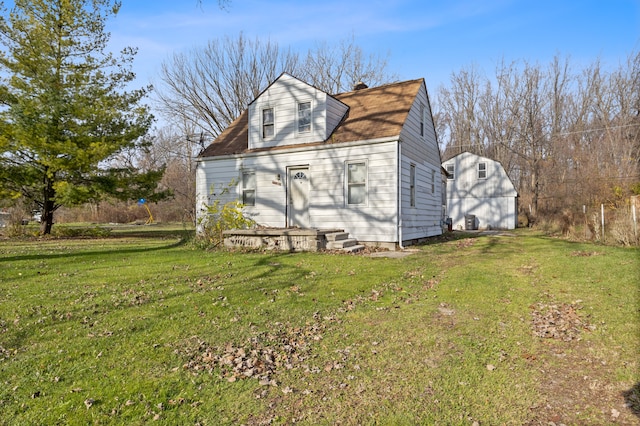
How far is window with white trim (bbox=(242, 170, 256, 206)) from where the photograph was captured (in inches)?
565

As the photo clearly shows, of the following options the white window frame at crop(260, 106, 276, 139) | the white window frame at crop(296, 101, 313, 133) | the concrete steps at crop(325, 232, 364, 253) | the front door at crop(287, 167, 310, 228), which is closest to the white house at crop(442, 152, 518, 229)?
the front door at crop(287, 167, 310, 228)

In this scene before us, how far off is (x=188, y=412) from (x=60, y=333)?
99.7 inches

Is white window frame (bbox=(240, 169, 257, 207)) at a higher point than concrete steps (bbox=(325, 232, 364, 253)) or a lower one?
higher

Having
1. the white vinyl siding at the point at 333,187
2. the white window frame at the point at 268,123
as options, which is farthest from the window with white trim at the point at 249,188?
the white window frame at the point at 268,123

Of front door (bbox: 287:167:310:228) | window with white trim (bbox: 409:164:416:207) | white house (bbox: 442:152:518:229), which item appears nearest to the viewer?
window with white trim (bbox: 409:164:416:207)

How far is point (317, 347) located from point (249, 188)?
10849 millimetres

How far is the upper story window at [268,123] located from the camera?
14.3 m

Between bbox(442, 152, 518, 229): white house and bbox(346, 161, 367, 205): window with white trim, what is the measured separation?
1642cm

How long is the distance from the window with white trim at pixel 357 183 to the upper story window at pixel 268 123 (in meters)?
3.56

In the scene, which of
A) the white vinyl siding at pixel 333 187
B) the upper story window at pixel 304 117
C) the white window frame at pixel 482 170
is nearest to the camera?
the white vinyl siding at pixel 333 187

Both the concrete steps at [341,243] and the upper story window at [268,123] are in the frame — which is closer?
the concrete steps at [341,243]

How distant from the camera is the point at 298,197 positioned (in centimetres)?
1359

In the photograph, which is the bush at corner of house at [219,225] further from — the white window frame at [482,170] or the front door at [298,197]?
the white window frame at [482,170]

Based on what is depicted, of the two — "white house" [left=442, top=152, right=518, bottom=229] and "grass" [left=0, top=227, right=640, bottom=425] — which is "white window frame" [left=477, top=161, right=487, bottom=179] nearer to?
"white house" [left=442, top=152, right=518, bottom=229]
